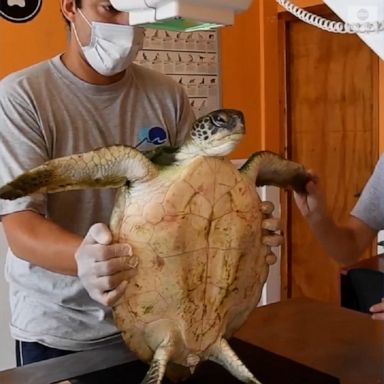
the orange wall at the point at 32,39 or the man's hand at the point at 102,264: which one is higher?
the orange wall at the point at 32,39

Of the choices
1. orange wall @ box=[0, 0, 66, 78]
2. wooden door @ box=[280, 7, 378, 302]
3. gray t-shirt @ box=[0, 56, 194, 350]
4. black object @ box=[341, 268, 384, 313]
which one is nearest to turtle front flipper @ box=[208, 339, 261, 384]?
gray t-shirt @ box=[0, 56, 194, 350]

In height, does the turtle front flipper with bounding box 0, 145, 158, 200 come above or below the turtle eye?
below

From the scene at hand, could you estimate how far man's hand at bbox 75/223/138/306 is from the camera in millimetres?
897

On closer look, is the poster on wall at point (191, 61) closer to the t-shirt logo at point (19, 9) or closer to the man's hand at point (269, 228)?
the t-shirt logo at point (19, 9)

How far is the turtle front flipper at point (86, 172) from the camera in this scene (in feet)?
3.03

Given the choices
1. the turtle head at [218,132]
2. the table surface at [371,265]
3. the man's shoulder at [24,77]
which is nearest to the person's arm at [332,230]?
the turtle head at [218,132]

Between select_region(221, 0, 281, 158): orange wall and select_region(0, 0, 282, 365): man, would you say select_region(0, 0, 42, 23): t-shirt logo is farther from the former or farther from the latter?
select_region(0, 0, 282, 365): man

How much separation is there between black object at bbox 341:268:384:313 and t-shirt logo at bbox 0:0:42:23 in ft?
4.99

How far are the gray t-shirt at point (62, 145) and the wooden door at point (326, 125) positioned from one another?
6.98 ft

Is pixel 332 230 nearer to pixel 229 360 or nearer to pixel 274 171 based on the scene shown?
pixel 274 171

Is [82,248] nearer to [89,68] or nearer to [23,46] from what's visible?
[89,68]

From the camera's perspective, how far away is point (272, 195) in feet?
11.2

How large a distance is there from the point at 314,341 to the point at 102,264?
1.95ft

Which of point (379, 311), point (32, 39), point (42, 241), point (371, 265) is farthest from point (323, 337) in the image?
point (32, 39)
